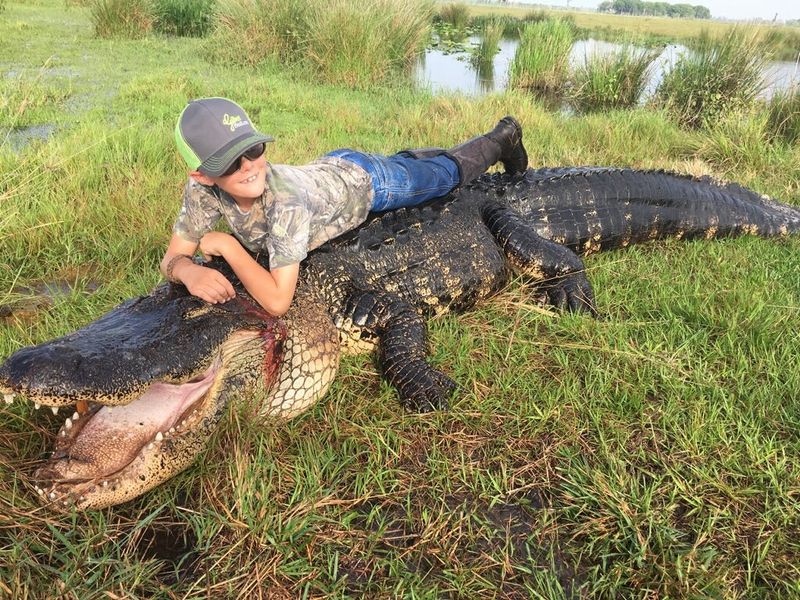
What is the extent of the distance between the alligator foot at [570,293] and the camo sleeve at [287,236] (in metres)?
1.63

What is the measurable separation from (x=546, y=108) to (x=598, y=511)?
7.90 metres

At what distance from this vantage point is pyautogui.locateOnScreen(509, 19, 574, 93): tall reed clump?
9.84 metres

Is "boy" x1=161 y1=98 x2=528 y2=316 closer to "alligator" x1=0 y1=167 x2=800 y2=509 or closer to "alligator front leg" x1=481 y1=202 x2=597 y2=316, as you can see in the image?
"alligator" x1=0 y1=167 x2=800 y2=509

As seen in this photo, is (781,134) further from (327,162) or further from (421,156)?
(327,162)

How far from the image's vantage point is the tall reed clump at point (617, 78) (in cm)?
840

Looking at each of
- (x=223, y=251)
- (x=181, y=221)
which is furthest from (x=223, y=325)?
(x=181, y=221)

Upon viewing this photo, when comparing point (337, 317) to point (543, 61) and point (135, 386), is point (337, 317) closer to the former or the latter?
point (135, 386)

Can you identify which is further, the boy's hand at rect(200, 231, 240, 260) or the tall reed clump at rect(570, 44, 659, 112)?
the tall reed clump at rect(570, 44, 659, 112)

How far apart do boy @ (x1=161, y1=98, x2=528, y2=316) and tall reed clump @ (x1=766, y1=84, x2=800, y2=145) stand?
17.7 feet

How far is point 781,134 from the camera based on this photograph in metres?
6.41

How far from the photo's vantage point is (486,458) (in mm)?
2125

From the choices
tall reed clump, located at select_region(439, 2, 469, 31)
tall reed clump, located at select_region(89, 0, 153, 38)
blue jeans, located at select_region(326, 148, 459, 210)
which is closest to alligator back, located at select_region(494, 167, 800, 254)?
blue jeans, located at select_region(326, 148, 459, 210)

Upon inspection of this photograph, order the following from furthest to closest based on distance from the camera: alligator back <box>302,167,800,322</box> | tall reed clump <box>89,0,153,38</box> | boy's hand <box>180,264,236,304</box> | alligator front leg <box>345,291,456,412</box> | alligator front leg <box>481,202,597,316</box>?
tall reed clump <box>89,0,153,38</box>, alligator front leg <box>481,202,597,316</box>, alligator back <box>302,167,800,322</box>, alligator front leg <box>345,291,456,412</box>, boy's hand <box>180,264,236,304</box>

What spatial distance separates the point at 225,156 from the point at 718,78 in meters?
7.68
